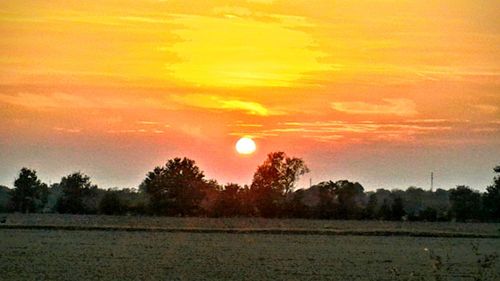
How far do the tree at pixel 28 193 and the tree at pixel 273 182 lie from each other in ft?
94.8

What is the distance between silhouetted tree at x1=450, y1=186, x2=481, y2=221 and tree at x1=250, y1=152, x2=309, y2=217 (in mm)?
20331

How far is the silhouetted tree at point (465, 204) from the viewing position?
113 m

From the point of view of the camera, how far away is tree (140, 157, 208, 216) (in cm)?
11919

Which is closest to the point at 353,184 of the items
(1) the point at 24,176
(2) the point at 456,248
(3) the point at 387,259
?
(1) the point at 24,176

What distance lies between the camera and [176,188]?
404ft

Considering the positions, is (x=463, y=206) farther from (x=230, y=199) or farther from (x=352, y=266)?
(x=352, y=266)

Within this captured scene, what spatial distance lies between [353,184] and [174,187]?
25.8m

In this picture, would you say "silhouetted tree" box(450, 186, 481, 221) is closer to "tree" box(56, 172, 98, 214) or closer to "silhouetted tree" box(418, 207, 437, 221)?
"silhouetted tree" box(418, 207, 437, 221)

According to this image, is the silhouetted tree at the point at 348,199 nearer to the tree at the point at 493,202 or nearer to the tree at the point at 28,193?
the tree at the point at 493,202

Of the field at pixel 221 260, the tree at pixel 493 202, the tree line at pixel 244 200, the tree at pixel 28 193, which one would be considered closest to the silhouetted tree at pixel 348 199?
the tree line at pixel 244 200

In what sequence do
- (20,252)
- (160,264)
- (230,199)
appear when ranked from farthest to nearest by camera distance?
(230,199) → (20,252) → (160,264)

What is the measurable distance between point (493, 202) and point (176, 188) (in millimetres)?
38657

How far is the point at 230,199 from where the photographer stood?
392ft

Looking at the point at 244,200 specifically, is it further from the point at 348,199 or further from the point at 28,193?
the point at 28,193
